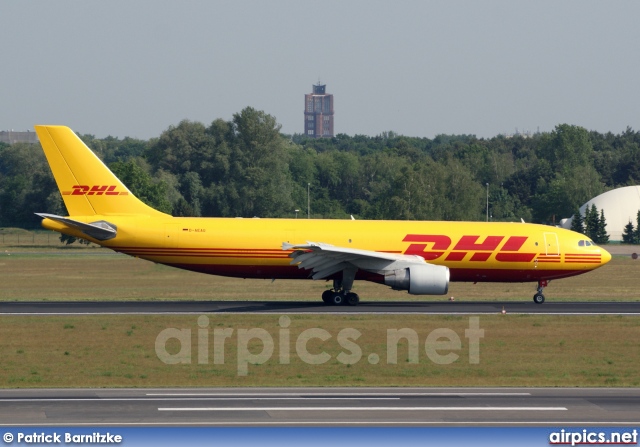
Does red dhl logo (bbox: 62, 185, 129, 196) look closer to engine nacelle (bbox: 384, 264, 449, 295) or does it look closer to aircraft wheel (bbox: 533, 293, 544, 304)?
engine nacelle (bbox: 384, 264, 449, 295)

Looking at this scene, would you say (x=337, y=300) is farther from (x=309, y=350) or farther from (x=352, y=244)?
(x=309, y=350)

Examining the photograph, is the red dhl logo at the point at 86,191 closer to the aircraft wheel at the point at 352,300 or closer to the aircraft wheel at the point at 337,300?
the aircraft wheel at the point at 337,300

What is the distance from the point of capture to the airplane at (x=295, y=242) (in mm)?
38938

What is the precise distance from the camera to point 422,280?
37.2 metres

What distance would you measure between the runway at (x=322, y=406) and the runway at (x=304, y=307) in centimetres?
1467

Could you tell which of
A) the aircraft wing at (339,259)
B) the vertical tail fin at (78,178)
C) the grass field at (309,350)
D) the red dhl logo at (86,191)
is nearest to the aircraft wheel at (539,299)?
the grass field at (309,350)

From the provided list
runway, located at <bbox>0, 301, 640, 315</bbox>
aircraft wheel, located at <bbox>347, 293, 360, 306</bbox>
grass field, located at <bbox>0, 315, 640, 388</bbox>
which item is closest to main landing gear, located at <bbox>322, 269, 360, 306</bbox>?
aircraft wheel, located at <bbox>347, 293, 360, 306</bbox>

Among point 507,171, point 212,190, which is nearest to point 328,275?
point 212,190

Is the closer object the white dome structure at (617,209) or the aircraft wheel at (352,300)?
the aircraft wheel at (352,300)

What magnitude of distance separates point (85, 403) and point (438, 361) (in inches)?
417

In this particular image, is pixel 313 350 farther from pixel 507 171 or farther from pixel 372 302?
pixel 507 171

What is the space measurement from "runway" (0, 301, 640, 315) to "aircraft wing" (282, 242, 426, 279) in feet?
5.19

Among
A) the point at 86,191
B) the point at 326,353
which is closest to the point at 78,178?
the point at 86,191

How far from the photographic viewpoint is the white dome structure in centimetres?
10619
